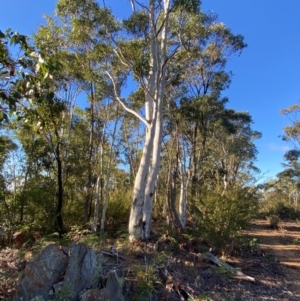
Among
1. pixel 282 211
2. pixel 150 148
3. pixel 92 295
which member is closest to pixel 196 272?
pixel 92 295

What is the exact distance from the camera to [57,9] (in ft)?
30.8

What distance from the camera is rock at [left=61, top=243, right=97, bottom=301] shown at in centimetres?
361

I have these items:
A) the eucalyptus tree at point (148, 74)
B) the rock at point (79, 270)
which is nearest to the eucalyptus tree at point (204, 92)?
the eucalyptus tree at point (148, 74)

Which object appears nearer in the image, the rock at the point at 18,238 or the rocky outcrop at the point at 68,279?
the rocky outcrop at the point at 68,279

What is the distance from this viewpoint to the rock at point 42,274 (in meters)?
3.51

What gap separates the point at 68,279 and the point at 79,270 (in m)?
0.18

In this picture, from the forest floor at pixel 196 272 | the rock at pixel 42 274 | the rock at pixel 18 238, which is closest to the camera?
the rock at pixel 42 274

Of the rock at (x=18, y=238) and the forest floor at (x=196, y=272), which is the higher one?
the rock at (x=18, y=238)

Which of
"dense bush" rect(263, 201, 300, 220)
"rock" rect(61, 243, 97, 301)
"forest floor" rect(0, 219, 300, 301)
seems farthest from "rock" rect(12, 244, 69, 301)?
"dense bush" rect(263, 201, 300, 220)

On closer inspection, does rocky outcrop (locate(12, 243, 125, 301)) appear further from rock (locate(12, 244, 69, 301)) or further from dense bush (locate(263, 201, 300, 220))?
dense bush (locate(263, 201, 300, 220))

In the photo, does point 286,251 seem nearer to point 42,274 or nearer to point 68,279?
point 68,279

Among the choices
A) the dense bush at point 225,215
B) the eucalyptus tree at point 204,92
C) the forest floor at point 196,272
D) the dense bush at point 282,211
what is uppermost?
the eucalyptus tree at point 204,92

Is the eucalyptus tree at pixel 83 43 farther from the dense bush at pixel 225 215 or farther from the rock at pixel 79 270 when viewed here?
the rock at pixel 79 270

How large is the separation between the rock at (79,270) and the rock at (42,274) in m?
0.16
